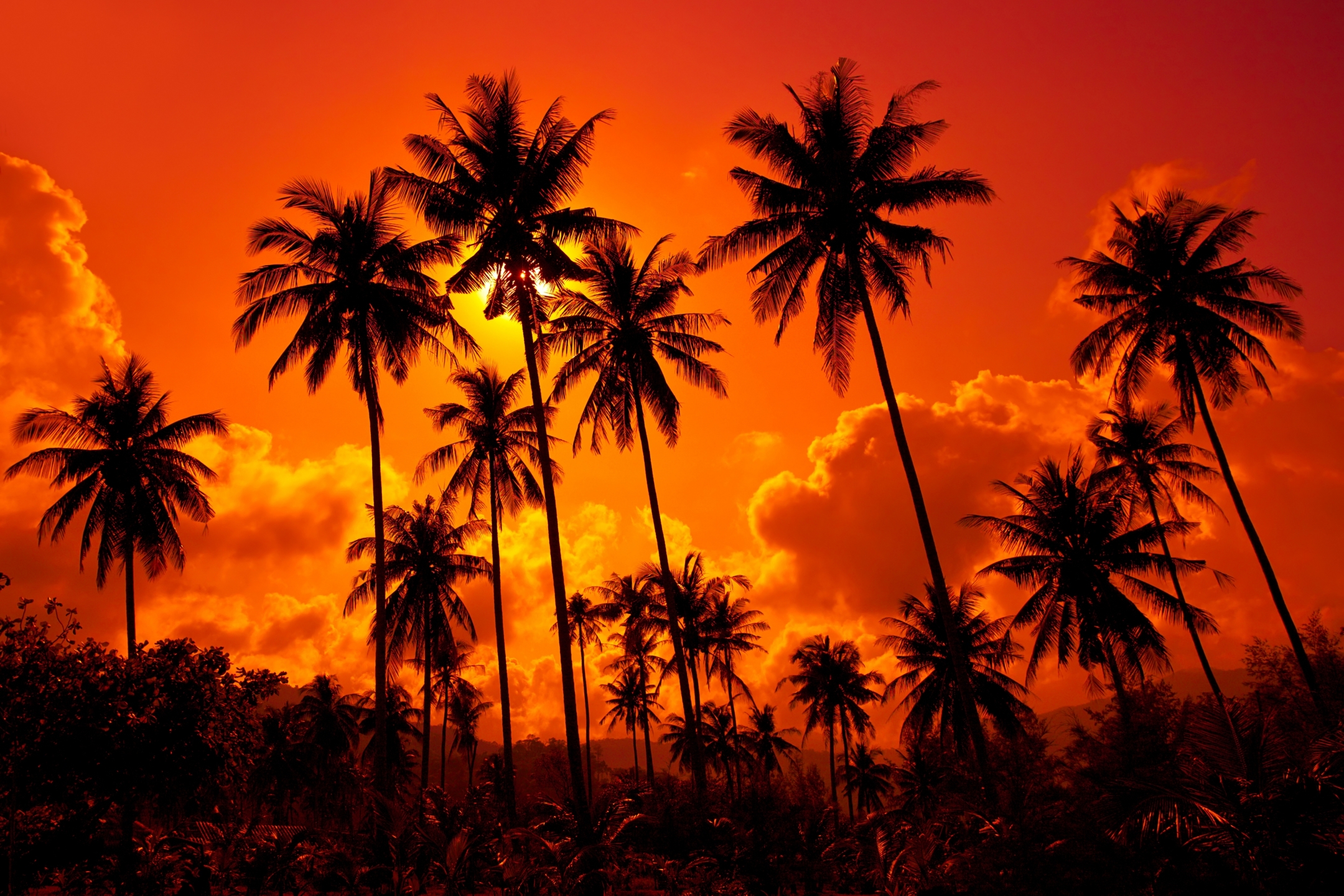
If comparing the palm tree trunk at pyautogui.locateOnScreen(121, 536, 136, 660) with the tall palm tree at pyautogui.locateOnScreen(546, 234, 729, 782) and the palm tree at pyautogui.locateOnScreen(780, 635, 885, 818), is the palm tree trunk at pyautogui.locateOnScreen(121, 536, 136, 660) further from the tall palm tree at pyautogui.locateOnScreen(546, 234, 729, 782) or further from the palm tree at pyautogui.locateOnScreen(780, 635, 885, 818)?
the palm tree at pyautogui.locateOnScreen(780, 635, 885, 818)

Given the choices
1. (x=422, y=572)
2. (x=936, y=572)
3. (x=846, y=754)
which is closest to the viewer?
(x=936, y=572)

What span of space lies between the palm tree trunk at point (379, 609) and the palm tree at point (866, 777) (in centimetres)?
3816

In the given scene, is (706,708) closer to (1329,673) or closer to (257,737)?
(1329,673)

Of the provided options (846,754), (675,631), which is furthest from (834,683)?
(675,631)

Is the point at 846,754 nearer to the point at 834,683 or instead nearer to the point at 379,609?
the point at 834,683

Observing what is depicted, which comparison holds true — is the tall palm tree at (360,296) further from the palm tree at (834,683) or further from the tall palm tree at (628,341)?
the palm tree at (834,683)

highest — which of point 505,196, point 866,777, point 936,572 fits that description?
point 505,196

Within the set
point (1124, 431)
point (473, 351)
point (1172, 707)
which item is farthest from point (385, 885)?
point (1124, 431)

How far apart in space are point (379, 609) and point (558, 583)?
5.18 meters

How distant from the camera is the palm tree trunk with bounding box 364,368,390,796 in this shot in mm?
19172

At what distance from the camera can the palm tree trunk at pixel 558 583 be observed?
57.7 feet

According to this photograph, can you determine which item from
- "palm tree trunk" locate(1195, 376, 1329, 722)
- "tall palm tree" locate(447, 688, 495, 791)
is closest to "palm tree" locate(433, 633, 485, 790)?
"tall palm tree" locate(447, 688, 495, 791)

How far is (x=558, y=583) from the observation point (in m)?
19.4

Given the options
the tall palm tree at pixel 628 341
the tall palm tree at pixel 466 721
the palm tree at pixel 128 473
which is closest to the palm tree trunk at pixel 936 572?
the tall palm tree at pixel 628 341
